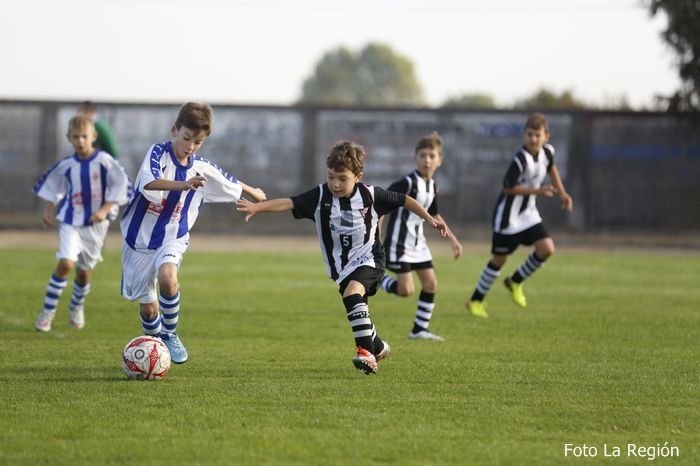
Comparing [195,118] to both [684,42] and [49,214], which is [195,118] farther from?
[684,42]

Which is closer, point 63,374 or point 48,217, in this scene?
point 63,374

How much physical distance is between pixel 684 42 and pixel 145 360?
2270 cm

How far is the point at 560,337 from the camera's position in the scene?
9969 mm

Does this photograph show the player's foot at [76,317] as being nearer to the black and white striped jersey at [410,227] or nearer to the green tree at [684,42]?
the black and white striped jersey at [410,227]

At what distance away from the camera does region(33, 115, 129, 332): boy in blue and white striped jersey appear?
10273 mm

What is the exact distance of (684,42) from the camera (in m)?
27.1

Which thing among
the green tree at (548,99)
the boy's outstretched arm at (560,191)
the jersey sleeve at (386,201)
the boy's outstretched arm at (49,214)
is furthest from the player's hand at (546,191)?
the green tree at (548,99)

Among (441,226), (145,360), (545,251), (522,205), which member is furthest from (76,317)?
(545,251)

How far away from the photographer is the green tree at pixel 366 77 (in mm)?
109188

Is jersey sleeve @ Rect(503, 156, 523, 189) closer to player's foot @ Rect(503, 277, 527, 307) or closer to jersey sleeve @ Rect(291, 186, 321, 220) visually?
player's foot @ Rect(503, 277, 527, 307)

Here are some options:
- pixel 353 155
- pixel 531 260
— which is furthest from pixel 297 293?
pixel 353 155

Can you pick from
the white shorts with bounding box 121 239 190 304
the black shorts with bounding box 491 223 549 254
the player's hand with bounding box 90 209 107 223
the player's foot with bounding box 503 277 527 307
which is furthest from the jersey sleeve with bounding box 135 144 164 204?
the player's foot with bounding box 503 277 527 307

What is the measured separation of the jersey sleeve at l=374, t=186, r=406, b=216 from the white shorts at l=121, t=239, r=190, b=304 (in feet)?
4.85

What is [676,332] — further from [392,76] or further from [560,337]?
[392,76]
